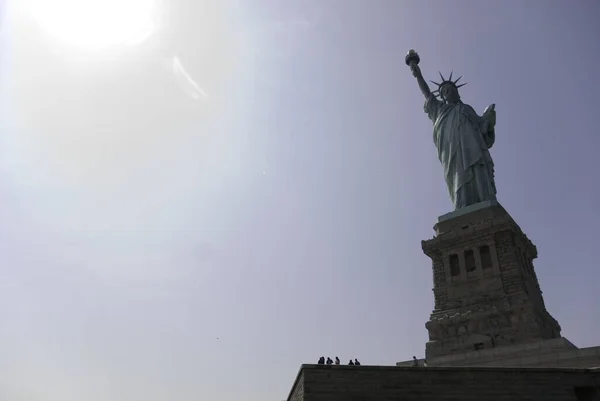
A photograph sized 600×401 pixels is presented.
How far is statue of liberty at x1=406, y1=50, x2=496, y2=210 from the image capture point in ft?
92.4

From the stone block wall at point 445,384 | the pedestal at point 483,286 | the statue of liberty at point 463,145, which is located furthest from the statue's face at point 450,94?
the stone block wall at point 445,384

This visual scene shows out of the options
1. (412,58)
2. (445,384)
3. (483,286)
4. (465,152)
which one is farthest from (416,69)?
(445,384)

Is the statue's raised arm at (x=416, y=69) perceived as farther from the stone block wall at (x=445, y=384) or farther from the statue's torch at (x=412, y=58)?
the stone block wall at (x=445, y=384)

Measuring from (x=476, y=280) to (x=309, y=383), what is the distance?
509 inches

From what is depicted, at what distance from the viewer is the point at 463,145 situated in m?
28.9

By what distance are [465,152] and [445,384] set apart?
1698cm

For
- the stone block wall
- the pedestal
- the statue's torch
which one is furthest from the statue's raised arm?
the stone block wall

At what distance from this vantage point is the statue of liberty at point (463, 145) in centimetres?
2816

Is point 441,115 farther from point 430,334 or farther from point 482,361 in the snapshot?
point 482,361

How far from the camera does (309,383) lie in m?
14.3

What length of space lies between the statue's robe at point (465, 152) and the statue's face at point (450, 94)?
0.70 meters

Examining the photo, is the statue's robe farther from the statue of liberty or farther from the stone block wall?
the stone block wall

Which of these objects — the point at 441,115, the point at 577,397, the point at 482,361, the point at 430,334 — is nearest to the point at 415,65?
the point at 441,115

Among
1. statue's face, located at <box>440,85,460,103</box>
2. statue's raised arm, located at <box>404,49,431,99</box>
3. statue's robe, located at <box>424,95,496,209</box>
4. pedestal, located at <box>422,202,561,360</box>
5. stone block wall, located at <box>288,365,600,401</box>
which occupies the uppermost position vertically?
statue's raised arm, located at <box>404,49,431,99</box>
